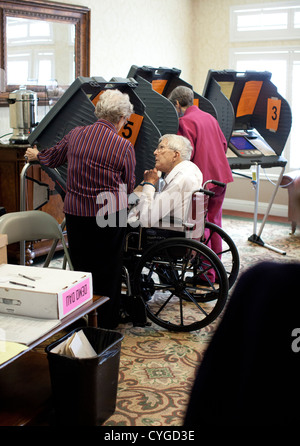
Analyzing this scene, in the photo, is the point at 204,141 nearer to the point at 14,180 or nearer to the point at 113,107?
the point at 113,107

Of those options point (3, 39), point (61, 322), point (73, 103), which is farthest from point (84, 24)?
point (61, 322)

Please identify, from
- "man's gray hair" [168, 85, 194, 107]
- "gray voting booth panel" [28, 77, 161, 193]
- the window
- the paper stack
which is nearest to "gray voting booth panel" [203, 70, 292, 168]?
"man's gray hair" [168, 85, 194, 107]

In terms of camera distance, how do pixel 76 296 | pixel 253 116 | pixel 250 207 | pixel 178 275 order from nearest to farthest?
pixel 76 296 < pixel 178 275 < pixel 253 116 < pixel 250 207

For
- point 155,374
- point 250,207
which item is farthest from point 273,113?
point 155,374

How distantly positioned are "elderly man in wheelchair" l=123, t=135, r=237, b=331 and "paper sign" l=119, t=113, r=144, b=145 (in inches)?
9.8

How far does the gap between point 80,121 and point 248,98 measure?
2.32m

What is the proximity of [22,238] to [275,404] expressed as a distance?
2484mm

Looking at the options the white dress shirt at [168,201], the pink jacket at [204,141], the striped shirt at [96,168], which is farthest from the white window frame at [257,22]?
the striped shirt at [96,168]

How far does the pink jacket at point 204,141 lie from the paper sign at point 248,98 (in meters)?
1.29

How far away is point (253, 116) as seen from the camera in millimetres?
5352

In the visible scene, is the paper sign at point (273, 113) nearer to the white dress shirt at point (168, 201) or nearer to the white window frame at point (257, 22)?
the white window frame at point (257, 22)

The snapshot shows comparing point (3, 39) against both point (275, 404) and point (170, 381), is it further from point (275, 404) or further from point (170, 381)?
point (275, 404)

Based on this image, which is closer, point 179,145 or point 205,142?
point 179,145

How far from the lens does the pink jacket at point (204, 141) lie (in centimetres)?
387
